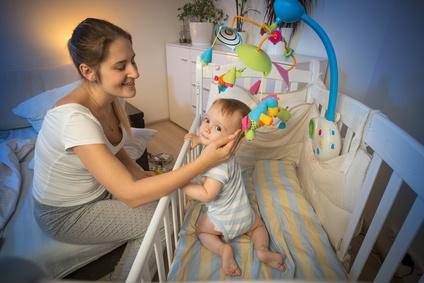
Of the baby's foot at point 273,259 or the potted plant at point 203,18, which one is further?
the potted plant at point 203,18

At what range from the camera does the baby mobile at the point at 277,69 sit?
2.19 ft

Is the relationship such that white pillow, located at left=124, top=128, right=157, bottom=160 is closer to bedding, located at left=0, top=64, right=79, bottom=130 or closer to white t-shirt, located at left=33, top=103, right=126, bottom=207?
white t-shirt, located at left=33, top=103, right=126, bottom=207

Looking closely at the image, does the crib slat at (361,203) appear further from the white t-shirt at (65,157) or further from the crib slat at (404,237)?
the white t-shirt at (65,157)

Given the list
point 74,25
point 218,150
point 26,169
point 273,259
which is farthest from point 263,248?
point 74,25

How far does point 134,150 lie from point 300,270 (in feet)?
3.68

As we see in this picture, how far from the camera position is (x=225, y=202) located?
84cm

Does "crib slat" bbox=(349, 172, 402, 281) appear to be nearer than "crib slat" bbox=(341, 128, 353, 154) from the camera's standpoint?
Yes

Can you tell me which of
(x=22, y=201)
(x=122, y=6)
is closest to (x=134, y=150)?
(x=22, y=201)

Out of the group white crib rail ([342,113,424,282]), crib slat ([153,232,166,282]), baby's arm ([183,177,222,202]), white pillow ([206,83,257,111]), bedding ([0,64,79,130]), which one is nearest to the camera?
white crib rail ([342,113,424,282])

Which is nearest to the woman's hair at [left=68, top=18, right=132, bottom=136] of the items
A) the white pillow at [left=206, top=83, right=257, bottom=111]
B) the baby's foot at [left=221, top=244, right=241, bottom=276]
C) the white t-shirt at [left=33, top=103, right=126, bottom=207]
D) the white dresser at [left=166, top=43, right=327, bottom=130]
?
the white t-shirt at [left=33, top=103, right=126, bottom=207]

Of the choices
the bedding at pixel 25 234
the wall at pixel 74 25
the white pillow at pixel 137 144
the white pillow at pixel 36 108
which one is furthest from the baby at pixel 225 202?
the wall at pixel 74 25

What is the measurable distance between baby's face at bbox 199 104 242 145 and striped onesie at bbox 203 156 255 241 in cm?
10

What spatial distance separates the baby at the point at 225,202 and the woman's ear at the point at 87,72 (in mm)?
433

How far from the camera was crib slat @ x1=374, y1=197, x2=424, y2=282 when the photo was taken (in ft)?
1.69
